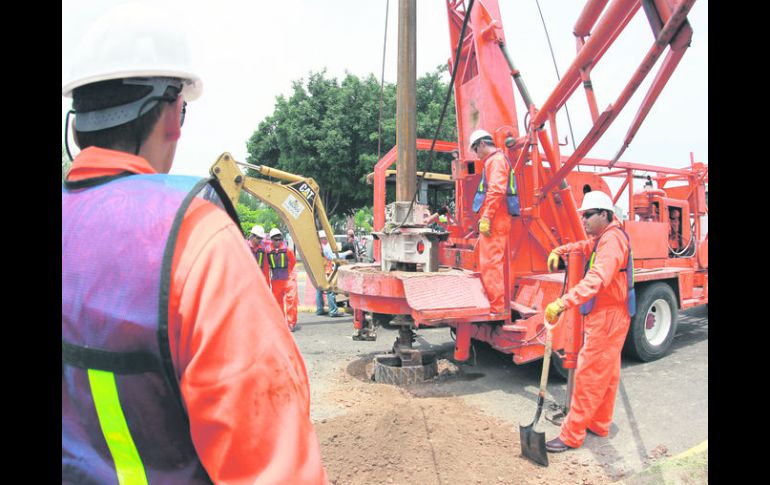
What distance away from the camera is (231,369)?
81 cm

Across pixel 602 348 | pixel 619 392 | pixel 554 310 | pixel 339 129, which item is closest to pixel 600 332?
pixel 602 348

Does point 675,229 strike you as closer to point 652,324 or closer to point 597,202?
point 652,324

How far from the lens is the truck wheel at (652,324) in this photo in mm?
6254

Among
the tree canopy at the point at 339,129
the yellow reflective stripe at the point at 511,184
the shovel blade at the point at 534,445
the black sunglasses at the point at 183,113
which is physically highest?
the tree canopy at the point at 339,129

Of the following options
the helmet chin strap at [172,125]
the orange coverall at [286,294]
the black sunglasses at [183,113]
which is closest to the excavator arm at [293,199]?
the orange coverall at [286,294]

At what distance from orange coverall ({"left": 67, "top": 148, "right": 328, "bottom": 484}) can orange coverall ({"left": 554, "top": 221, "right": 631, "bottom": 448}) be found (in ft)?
11.4

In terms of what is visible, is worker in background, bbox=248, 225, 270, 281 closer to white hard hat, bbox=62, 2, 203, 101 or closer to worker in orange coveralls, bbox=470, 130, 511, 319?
worker in orange coveralls, bbox=470, 130, 511, 319

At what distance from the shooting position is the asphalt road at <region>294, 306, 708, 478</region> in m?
4.01

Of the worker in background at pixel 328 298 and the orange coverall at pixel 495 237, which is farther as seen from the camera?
the worker in background at pixel 328 298

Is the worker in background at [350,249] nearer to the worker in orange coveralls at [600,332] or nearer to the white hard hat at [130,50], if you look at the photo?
the worker in orange coveralls at [600,332]

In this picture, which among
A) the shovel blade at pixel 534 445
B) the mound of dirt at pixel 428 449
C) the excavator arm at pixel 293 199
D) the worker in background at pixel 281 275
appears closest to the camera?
the mound of dirt at pixel 428 449

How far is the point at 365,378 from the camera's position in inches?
224

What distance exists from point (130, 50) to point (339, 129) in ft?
59.2
